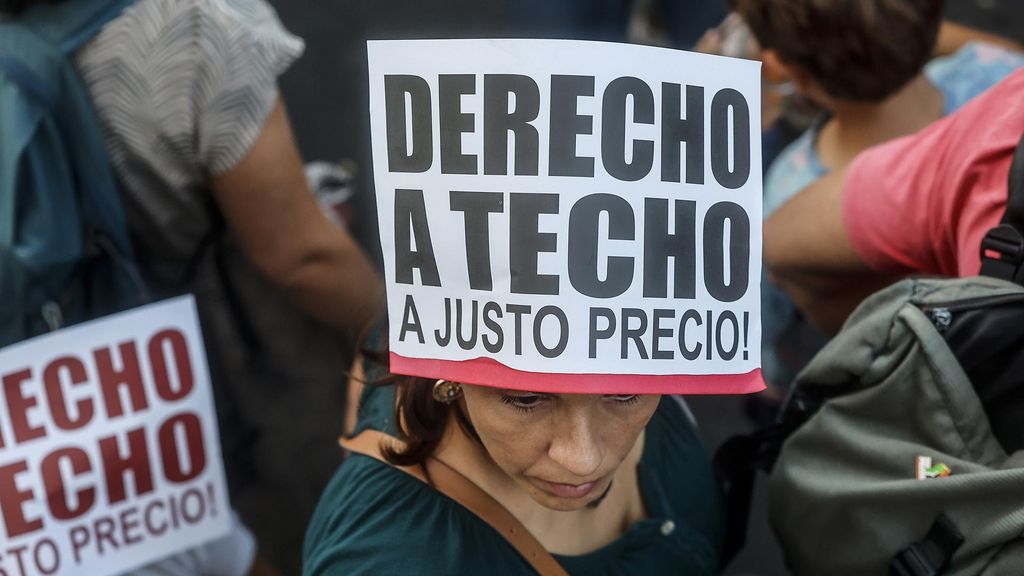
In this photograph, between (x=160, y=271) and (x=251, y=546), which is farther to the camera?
(x=251, y=546)

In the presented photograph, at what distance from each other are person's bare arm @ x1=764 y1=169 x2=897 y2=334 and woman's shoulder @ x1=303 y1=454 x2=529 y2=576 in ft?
2.66

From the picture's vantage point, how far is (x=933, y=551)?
58.9 inches

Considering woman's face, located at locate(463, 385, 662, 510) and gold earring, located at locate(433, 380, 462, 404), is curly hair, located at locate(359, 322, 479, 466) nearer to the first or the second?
gold earring, located at locate(433, 380, 462, 404)

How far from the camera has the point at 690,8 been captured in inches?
142

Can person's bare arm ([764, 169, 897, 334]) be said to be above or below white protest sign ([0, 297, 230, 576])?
above

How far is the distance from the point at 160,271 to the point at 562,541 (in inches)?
42.2

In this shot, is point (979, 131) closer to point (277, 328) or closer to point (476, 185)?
point (476, 185)

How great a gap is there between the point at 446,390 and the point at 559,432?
21 cm

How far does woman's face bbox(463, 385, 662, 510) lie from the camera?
1369 mm

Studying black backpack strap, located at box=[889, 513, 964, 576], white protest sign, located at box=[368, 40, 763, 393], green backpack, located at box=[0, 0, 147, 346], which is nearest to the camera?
white protest sign, located at box=[368, 40, 763, 393]

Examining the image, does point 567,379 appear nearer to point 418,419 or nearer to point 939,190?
point 418,419

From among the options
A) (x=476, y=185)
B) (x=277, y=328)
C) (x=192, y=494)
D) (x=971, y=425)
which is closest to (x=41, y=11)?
(x=192, y=494)

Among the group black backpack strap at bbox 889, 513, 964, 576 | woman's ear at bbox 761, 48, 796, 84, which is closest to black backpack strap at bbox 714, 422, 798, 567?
black backpack strap at bbox 889, 513, 964, 576

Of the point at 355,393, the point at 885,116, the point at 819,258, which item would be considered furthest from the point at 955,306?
the point at 355,393
